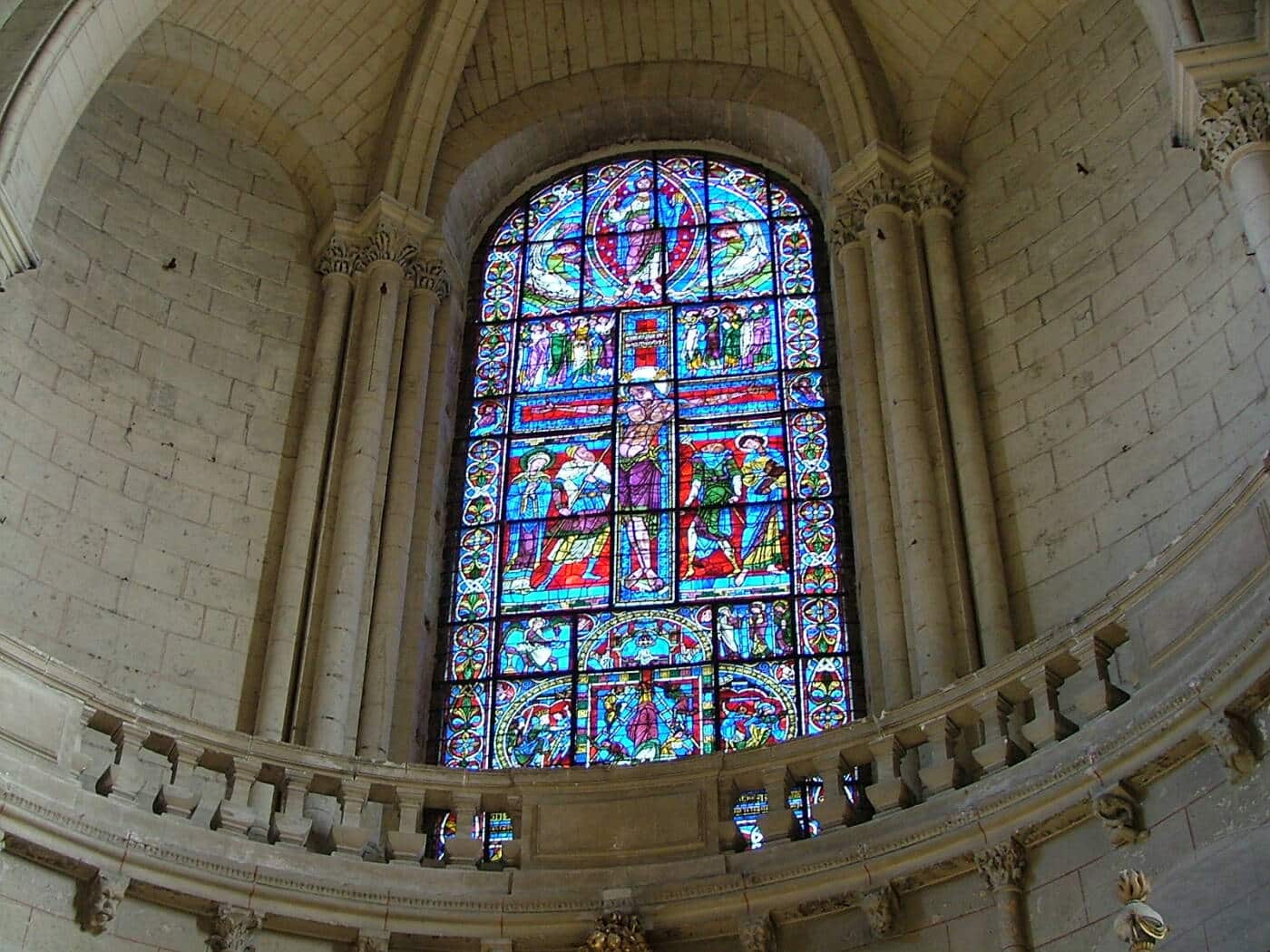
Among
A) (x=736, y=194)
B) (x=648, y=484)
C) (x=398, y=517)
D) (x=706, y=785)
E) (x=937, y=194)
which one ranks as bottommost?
(x=706, y=785)

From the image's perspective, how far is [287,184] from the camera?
14.8m

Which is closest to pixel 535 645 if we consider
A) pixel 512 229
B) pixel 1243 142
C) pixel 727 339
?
pixel 727 339

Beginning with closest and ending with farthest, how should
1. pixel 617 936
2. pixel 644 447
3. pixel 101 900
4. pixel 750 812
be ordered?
pixel 101 900 < pixel 617 936 < pixel 750 812 < pixel 644 447

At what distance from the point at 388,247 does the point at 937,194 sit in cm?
417

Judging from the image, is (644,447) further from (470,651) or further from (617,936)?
(617,936)

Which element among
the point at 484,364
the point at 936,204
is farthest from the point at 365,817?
the point at 936,204

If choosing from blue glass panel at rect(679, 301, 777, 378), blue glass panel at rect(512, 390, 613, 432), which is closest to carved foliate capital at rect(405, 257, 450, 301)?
blue glass panel at rect(512, 390, 613, 432)

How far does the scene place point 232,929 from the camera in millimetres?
9391

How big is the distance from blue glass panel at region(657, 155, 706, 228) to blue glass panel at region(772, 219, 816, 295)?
2.31 feet

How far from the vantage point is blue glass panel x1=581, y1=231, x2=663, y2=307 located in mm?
14547

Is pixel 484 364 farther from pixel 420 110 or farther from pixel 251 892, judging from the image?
pixel 251 892

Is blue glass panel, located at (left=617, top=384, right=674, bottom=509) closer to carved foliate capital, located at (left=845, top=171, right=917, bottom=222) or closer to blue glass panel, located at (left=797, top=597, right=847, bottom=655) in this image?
blue glass panel, located at (left=797, top=597, right=847, bottom=655)

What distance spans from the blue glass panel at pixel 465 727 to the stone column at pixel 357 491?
2.89ft

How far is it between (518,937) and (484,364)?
5723 millimetres
